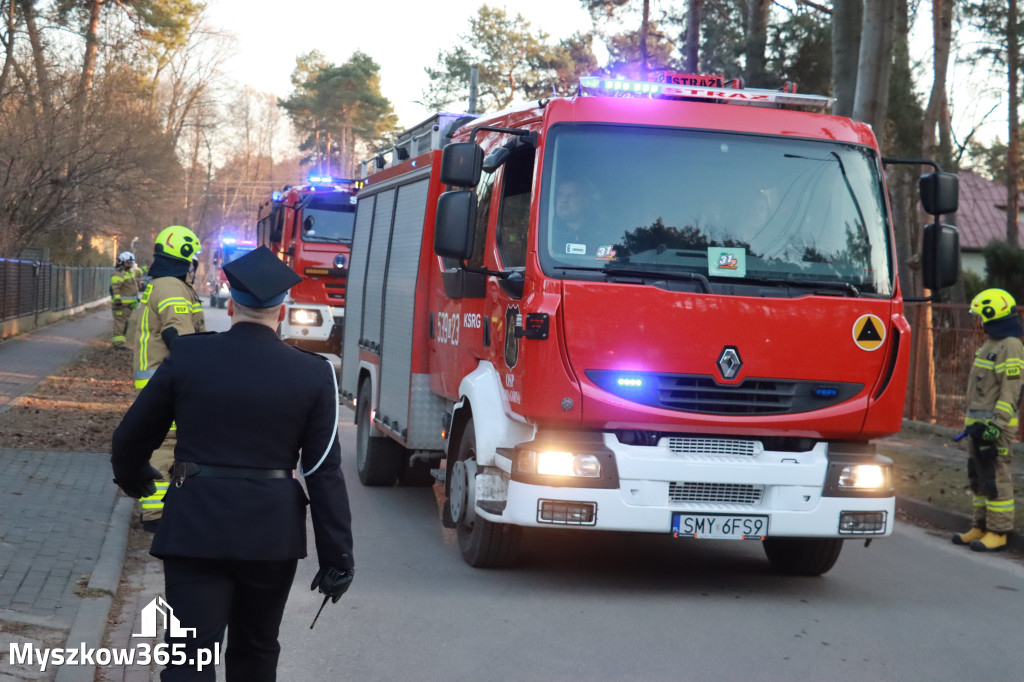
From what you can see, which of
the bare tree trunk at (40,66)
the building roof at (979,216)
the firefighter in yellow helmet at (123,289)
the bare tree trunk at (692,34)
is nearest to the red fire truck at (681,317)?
the firefighter in yellow helmet at (123,289)

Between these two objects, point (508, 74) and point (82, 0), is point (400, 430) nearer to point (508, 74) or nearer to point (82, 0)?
point (82, 0)

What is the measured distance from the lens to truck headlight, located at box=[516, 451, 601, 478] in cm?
692

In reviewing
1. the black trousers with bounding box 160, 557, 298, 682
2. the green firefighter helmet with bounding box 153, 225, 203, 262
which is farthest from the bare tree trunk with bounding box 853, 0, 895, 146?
the black trousers with bounding box 160, 557, 298, 682

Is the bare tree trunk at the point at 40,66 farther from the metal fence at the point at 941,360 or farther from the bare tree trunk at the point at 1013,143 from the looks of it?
the bare tree trunk at the point at 1013,143

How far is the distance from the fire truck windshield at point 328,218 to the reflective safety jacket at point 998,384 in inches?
516

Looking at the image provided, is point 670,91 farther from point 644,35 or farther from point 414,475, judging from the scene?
point 644,35

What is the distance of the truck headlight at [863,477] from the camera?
726cm

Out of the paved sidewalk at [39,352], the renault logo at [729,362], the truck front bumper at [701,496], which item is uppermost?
the renault logo at [729,362]

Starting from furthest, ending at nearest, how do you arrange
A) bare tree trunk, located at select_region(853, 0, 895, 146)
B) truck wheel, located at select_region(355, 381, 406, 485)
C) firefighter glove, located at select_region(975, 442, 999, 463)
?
1. bare tree trunk, located at select_region(853, 0, 895, 146)
2. truck wheel, located at select_region(355, 381, 406, 485)
3. firefighter glove, located at select_region(975, 442, 999, 463)

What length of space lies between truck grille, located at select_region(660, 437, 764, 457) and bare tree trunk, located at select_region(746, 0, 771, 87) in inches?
680

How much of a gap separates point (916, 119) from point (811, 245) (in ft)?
68.6

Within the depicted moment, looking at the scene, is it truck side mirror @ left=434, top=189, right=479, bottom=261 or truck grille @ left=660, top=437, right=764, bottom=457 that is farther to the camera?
truck side mirror @ left=434, top=189, right=479, bottom=261

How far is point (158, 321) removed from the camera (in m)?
8.09

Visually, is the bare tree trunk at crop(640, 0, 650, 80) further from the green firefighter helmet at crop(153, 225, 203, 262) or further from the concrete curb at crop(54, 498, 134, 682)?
the concrete curb at crop(54, 498, 134, 682)
